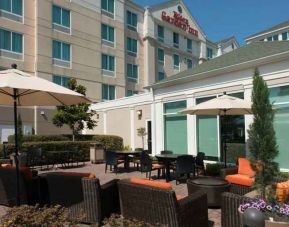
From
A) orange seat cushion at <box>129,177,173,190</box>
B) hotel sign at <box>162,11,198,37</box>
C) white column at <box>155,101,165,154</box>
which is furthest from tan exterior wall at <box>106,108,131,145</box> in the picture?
orange seat cushion at <box>129,177,173,190</box>

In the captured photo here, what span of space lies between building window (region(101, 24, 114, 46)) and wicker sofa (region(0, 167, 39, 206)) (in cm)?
2448

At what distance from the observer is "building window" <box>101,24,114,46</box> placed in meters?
30.3

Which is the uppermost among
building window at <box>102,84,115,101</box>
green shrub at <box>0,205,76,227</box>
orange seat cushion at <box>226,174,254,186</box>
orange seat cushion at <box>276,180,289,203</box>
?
building window at <box>102,84,115,101</box>

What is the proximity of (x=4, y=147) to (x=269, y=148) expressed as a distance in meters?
13.1

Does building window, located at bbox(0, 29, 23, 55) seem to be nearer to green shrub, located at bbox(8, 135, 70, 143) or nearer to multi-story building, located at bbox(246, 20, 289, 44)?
green shrub, located at bbox(8, 135, 70, 143)

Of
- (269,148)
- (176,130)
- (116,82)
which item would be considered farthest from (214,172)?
(116,82)

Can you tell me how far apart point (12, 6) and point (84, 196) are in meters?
22.2

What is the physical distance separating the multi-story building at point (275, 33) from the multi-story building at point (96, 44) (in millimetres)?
13614

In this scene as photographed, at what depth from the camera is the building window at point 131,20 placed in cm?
3309

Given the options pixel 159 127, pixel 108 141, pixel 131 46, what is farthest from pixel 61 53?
pixel 159 127

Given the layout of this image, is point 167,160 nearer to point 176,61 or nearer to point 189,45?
Answer: point 176,61

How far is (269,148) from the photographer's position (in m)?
5.88

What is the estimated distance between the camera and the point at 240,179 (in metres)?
7.86

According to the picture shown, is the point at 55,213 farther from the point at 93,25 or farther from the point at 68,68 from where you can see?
the point at 93,25
